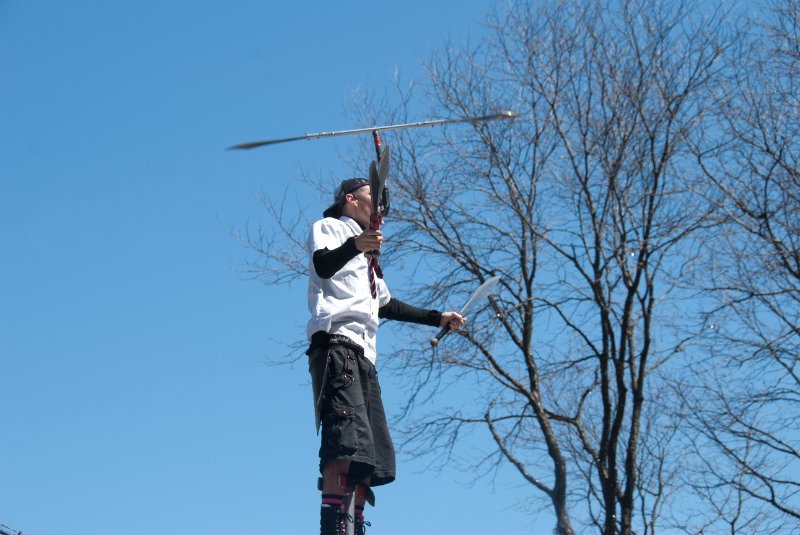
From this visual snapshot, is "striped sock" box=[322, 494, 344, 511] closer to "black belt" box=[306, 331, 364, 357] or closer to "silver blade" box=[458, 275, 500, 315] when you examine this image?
"black belt" box=[306, 331, 364, 357]

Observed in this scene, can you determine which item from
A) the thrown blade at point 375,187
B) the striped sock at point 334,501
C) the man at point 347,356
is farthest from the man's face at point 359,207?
the striped sock at point 334,501

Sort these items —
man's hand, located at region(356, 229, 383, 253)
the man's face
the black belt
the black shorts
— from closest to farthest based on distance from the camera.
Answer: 1. man's hand, located at region(356, 229, 383, 253)
2. the black shorts
3. the black belt
4. the man's face

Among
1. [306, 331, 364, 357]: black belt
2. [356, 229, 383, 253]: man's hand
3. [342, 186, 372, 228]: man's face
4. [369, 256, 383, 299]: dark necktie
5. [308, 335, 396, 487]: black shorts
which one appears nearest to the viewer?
[356, 229, 383, 253]: man's hand

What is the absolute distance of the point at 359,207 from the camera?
194 inches

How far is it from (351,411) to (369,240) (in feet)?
2.35

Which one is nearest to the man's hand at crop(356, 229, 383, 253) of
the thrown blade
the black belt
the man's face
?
the thrown blade

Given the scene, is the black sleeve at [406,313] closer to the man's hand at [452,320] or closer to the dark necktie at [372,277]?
the man's hand at [452,320]

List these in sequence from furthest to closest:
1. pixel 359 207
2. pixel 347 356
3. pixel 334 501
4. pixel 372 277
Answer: pixel 359 207 < pixel 372 277 < pixel 347 356 < pixel 334 501

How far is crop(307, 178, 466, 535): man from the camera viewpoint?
169 inches

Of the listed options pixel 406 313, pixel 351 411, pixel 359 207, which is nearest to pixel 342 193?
pixel 359 207

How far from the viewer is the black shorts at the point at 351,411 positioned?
4.29 m

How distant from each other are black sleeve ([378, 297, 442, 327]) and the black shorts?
1.29 ft

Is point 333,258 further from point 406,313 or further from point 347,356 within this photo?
point 406,313

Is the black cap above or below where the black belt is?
above
